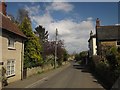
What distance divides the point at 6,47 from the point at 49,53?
4452 cm

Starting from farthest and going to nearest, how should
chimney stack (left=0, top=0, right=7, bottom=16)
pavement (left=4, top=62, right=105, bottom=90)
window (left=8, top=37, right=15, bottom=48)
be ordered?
1. chimney stack (left=0, top=0, right=7, bottom=16)
2. window (left=8, top=37, right=15, bottom=48)
3. pavement (left=4, top=62, right=105, bottom=90)

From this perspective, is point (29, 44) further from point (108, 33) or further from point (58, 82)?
point (108, 33)

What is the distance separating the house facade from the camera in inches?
842

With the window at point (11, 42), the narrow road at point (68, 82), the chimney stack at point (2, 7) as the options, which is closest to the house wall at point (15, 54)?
the window at point (11, 42)

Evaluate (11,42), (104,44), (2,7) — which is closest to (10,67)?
(11,42)

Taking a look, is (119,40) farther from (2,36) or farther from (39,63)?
(2,36)

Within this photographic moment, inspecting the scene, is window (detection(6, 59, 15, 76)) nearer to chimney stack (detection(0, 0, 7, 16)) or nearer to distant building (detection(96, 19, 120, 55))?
chimney stack (detection(0, 0, 7, 16))

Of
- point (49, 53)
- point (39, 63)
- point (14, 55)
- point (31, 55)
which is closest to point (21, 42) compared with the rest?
point (14, 55)

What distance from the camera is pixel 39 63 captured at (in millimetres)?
40812

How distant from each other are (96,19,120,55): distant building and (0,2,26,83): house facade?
23.2 metres

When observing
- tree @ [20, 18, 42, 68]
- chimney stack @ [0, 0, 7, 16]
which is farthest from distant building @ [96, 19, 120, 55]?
chimney stack @ [0, 0, 7, 16]

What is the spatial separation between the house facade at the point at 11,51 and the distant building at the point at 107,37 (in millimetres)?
23157

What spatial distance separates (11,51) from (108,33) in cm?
3287

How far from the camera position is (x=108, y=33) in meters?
52.3
